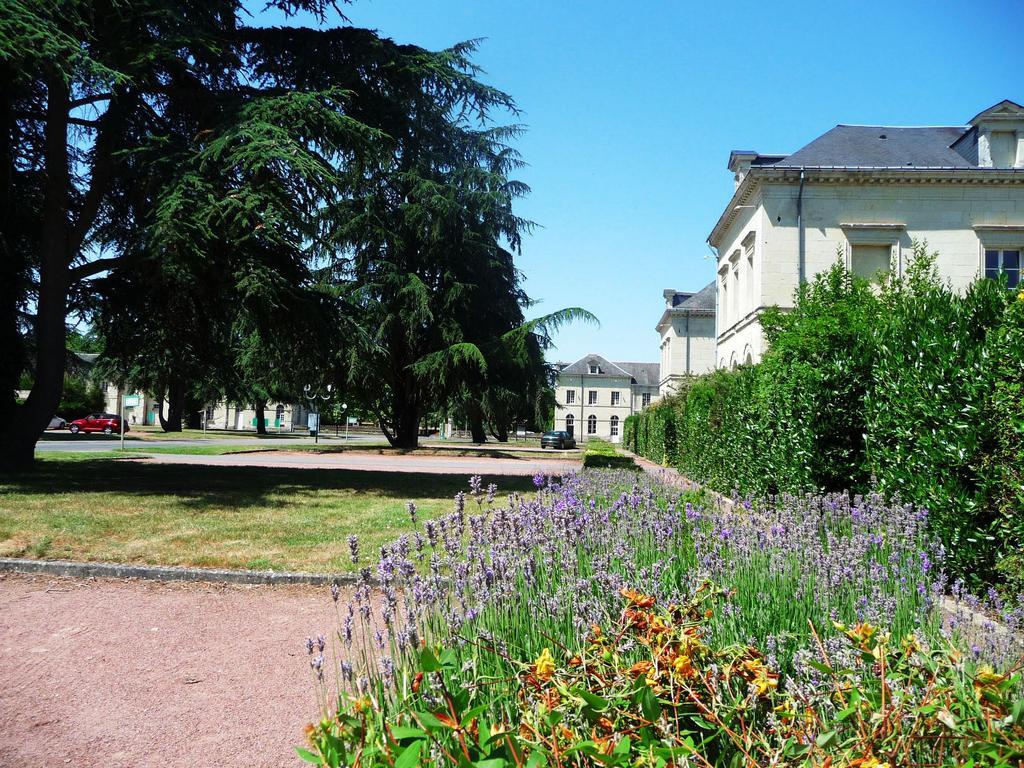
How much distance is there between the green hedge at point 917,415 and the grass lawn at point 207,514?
4365 millimetres

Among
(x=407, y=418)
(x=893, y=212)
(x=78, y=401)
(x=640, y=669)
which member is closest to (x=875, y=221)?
(x=893, y=212)

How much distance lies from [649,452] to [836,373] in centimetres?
2163

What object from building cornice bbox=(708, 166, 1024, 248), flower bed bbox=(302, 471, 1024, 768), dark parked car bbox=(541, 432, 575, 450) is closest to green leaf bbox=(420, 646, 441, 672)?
flower bed bbox=(302, 471, 1024, 768)

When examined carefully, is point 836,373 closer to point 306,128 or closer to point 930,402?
point 930,402

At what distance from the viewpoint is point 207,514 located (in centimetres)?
866

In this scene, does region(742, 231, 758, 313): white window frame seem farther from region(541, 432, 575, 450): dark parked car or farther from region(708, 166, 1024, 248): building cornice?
region(541, 432, 575, 450): dark parked car

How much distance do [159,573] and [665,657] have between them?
5.20 meters

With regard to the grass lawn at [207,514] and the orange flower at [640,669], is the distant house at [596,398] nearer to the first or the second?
the grass lawn at [207,514]

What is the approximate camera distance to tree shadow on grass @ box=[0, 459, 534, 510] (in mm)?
10545

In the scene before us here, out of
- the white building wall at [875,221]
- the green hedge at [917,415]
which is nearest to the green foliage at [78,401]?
the white building wall at [875,221]

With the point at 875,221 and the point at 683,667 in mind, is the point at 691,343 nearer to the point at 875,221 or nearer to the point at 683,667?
the point at 875,221

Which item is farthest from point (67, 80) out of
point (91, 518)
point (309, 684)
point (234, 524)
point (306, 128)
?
point (309, 684)

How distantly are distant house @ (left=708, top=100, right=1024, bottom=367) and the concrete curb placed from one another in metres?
21.8

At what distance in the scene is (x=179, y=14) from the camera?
11.9m
